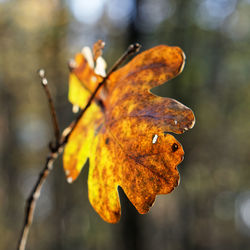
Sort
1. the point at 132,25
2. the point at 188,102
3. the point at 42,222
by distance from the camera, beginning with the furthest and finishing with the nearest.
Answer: the point at 42,222
the point at 188,102
the point at 132,25

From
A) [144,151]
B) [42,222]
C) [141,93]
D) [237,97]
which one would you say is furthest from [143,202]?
[42,222]

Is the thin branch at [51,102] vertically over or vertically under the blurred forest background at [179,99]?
over

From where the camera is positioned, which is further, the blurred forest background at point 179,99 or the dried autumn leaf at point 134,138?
the blurred forest background at point 179,99

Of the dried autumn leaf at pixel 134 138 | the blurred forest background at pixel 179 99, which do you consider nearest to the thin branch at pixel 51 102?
the dried autumn leaf at pixel 134 138

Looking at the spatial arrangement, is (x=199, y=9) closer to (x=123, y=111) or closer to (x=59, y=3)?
(x=59, y=3)

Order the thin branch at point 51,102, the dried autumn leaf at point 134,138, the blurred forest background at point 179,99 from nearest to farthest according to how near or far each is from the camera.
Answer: the dried autumn leaf at point 134,138 < the thin branch at point 51,102 < the blurred forest background at point 179,99

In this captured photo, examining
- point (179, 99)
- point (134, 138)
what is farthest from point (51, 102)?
point (179, 99)

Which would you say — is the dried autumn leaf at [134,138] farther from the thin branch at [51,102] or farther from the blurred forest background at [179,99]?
the blurred forest background at [179,99]
